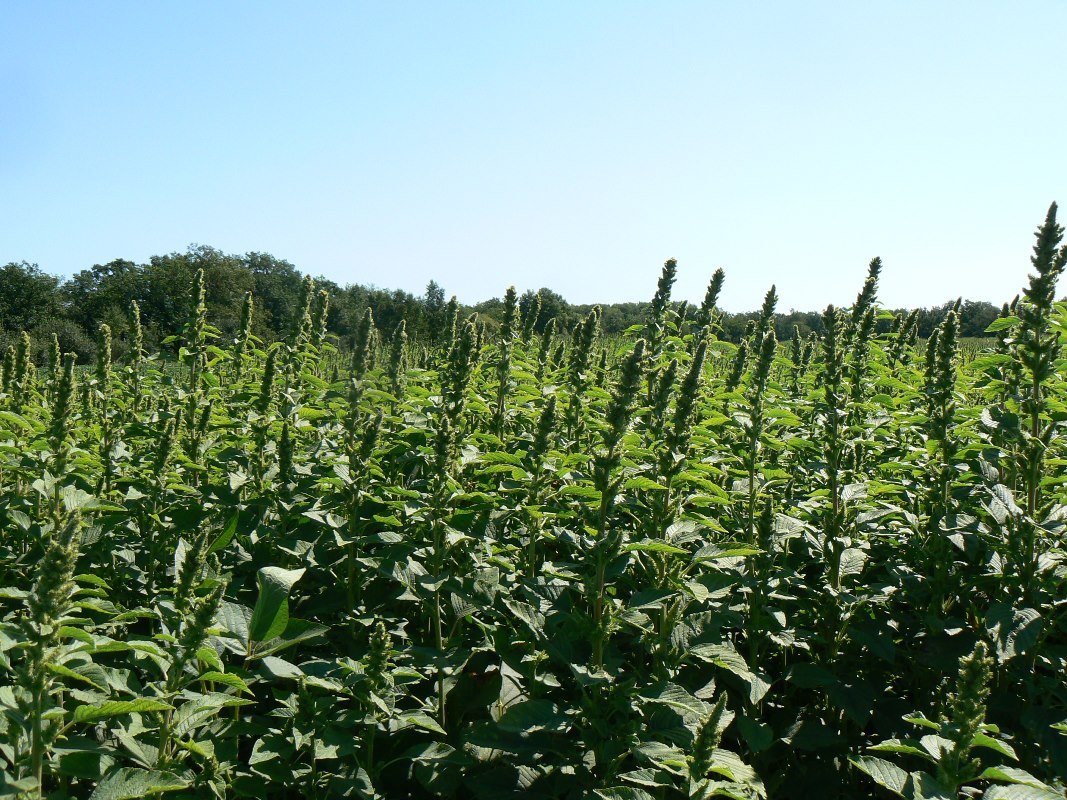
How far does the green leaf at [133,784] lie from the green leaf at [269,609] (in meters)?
0.67

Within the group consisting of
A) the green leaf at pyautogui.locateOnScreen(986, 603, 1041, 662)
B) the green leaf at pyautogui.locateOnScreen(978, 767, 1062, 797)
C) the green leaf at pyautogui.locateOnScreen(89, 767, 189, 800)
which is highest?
the green leaf at pyautogui.locateOnScreen(986, 603, 1041, 662)

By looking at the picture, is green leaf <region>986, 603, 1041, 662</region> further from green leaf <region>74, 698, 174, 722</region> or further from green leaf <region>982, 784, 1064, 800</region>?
green leaf <region>74, 698, 174, 722</region>

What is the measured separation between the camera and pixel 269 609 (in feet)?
9.09

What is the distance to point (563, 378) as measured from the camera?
6234mm

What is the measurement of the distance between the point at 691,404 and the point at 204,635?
2.23 m

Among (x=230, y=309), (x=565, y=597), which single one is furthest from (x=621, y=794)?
(x=230, y=309)

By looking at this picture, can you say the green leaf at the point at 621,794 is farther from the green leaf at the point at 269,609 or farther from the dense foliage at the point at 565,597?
the green leaf at the point at 269,609

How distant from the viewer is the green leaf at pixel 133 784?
203 centimetres

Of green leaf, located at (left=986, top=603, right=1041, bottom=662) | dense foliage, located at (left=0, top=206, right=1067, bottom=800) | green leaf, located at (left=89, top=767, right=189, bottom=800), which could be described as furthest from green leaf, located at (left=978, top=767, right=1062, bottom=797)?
green leaf, located at (left=89, top=767, right=189, bottom=800)

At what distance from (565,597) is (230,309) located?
27024 millimetres

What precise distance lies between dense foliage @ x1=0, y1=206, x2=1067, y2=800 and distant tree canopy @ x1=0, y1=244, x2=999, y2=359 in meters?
1.39

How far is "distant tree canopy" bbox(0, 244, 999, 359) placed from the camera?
40.1ft

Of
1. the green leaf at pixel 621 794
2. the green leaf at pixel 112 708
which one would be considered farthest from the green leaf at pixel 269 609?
the green leaf at pixel 621 794

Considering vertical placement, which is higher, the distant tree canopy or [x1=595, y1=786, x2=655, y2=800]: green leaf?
the distant tree canopy
